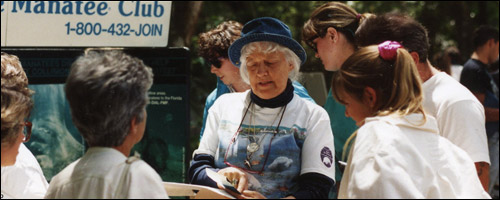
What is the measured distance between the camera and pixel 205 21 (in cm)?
951

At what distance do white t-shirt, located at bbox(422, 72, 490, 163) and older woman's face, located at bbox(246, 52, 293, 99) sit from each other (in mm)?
694

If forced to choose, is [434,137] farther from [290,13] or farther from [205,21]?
[290,13]

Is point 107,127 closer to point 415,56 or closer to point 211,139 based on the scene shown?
point 211,139

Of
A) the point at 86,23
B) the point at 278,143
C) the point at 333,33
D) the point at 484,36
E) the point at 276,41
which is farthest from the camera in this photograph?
the point at 484,36

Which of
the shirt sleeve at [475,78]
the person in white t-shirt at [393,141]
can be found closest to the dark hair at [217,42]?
the person in white t-shirt at [393,141]

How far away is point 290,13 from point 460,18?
316cm

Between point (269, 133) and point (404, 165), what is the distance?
0.90 m

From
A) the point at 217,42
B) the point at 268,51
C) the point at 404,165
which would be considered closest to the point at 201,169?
the point at 268,51

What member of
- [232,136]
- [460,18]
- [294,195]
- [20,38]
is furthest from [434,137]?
[460,18]

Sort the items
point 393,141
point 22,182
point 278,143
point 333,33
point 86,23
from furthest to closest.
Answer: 1. point 86,23
2. point 333,33
3. point 278,143
4. point 22,182
5. point 393,141

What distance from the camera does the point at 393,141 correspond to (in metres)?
2.18

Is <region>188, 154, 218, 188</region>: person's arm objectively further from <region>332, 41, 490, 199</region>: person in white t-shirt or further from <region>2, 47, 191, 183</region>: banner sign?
<region>2, 47, 191, 183</region>: banner sign

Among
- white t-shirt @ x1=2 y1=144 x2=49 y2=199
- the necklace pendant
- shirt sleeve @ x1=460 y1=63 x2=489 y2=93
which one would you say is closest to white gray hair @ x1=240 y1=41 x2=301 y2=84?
the necklace pendant

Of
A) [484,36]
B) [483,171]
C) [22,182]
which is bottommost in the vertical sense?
[22,182]
